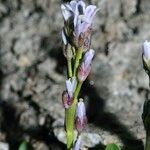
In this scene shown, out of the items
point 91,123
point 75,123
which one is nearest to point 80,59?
point 75,123

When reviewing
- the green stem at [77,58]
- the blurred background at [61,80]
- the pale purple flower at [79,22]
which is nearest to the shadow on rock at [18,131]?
the blurred background at [61,80]

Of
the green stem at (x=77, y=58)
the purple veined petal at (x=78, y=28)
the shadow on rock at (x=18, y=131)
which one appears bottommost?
the shadow on rock at (x=18, y=131)

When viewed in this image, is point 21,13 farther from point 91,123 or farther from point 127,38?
point 91,123

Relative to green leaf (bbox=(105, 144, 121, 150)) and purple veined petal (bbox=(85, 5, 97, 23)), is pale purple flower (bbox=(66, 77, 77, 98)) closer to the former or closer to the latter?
purple veined petal (bbox=(85, 5, 97, 23))

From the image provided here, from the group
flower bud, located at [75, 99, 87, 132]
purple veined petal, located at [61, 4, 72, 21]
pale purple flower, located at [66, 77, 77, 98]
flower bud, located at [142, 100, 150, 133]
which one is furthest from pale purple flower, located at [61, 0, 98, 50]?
flower bud, located at [142, 100, 150, 133]

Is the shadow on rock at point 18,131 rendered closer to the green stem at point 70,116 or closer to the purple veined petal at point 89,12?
the green stem at point 70,116

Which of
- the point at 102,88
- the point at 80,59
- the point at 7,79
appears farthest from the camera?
the point at 7,79

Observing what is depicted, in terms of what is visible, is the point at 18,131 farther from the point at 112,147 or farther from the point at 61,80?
the point at 112,147
